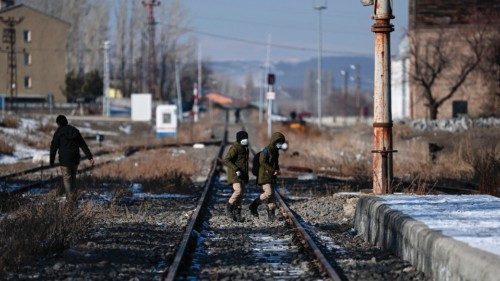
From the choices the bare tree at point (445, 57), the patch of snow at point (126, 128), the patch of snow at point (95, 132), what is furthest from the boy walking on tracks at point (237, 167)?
the patch of snow at point (126, 128)

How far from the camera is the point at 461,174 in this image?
27344 millimetres

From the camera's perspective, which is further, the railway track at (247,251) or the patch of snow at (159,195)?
the patch of snow at (159,195)

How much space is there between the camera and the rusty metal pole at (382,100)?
1700 centimetres

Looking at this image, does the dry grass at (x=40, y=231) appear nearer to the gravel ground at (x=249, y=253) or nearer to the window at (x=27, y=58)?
the gravel ground at (x=249, y=253)

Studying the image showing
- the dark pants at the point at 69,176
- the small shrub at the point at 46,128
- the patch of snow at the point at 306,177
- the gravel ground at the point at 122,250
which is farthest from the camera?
the small shrub at the point at 46,128

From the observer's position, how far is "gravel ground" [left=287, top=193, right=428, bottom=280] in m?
10.3

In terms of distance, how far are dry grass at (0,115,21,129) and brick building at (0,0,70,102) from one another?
45.6m

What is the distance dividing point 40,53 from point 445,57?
2170 inches

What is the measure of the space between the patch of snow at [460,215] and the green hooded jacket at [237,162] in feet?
8.70

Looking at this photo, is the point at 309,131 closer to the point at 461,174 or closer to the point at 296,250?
the point at 461,174

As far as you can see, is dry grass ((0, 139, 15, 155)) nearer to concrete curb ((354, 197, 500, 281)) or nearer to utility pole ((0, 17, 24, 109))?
concrete curb ((354, 197, 500, 281))

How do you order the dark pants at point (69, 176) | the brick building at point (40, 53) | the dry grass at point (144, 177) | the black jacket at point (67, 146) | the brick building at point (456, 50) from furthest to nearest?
the brick building at point (40, 53)
the brick building at point (456, 50)
the dry grass at point (144, 177)
the dark pants at point (69, 176)
the black jacket at point (67, 146)

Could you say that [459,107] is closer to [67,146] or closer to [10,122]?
[10,122]

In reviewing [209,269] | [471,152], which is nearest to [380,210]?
[209,269]
